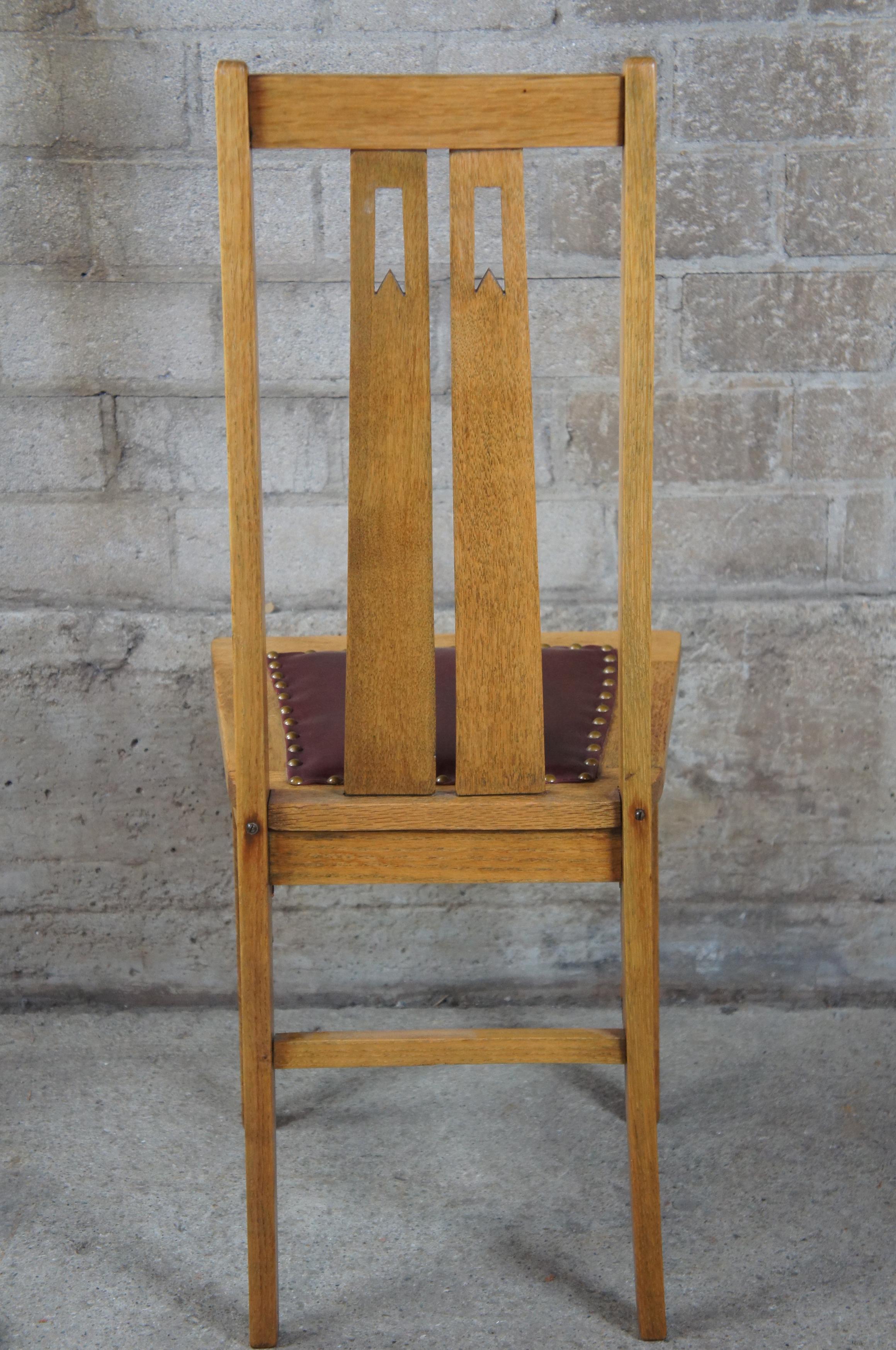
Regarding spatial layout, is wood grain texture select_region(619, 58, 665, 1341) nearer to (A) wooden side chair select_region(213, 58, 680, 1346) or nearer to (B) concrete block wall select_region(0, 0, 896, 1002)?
(A) wooden side chair select_region(213, 58, 680, 1346)

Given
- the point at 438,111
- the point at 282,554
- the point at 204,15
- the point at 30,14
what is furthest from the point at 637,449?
the point at 30,14

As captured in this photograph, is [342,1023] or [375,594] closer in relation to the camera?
[375,594]

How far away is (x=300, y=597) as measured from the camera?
1.97 metres

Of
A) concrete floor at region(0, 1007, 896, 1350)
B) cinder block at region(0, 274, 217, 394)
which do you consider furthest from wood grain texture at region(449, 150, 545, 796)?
cinder block at region(0, 274, 217, 394)

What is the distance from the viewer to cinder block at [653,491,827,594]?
1.94 metres

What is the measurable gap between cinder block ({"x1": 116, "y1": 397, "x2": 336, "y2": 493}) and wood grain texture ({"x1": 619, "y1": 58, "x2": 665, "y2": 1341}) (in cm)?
80

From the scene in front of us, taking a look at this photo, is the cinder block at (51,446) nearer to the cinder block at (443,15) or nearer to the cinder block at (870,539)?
the cinder block at (443,15)

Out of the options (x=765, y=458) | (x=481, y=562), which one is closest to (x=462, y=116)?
(x=481, y=562)

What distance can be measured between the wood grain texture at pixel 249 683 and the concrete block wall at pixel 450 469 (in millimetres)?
756

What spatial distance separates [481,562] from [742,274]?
0.97 m

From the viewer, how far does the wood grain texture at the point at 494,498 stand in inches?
43.1

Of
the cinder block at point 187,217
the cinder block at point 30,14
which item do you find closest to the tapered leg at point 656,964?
the cinder block at point 187,217

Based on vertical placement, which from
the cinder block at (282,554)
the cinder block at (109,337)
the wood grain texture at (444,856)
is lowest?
the wood grain texture at (444,856)

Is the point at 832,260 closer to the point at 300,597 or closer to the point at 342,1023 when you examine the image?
the point at 300,597
